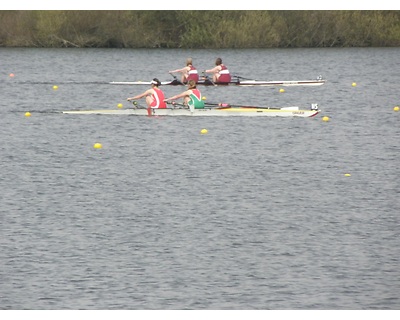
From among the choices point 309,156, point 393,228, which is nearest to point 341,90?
point 309,156

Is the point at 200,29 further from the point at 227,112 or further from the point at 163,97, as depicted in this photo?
the point at 163,97

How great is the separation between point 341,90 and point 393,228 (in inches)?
1005

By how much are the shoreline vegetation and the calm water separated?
99.6ft

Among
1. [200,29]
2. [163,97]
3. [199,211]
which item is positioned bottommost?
[200,29]

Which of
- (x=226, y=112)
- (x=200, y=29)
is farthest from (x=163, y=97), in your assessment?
(x=200, y=29)

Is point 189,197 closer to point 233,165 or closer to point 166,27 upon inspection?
point 233,165

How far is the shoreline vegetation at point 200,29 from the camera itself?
66.2 meters

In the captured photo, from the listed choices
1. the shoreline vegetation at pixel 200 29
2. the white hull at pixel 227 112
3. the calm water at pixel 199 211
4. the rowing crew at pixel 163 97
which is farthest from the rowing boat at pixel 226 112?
the shoreline vegetation at pixel 200 29

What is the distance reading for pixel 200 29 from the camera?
67.6 m

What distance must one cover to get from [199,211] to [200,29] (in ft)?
163

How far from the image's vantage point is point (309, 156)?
24875 millimetres

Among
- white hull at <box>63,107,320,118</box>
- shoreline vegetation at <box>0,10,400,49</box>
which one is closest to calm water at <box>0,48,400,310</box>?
white hull at <box>63,107,320,118</box>

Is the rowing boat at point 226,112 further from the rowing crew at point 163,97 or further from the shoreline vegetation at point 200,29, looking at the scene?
the shoreline vegetation at point 200,29

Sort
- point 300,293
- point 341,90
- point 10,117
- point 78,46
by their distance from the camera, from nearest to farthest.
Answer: point 300,293 < point 10,117 < point 341,90 < point 78,46
